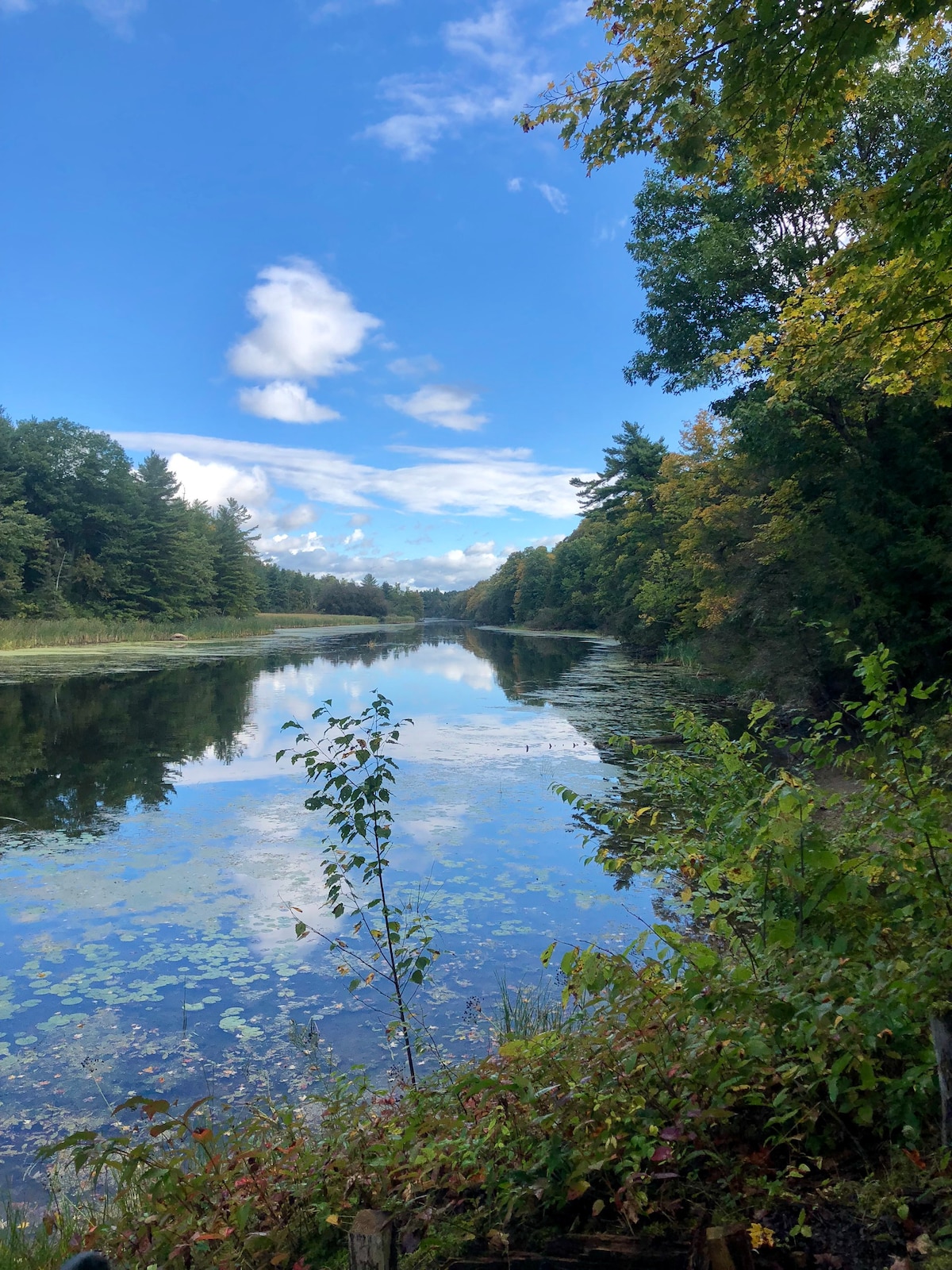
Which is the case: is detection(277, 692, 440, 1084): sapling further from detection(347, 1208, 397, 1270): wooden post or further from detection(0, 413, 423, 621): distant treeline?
detection(0, 413, 423, 621): distant treeline

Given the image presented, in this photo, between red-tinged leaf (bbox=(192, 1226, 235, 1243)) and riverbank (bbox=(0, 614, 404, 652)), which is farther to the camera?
riverbank (bbox=(0, 614, 404, 652))

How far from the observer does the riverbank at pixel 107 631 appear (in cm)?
3612

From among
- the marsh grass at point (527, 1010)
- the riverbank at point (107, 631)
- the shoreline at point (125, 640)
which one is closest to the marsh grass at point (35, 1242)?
the marsh grass at point (527, 1010)

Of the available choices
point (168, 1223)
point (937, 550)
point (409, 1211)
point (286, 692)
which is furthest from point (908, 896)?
point (286, 692)

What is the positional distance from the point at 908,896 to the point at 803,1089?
107 cm

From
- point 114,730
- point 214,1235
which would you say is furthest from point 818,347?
point 114,730

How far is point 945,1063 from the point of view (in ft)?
6.42

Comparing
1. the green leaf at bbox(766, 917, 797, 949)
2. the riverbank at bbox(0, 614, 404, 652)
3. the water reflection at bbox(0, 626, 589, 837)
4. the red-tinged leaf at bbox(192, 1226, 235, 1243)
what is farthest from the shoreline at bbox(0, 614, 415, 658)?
the green leaf at bbox(766, 917, 797, 949)

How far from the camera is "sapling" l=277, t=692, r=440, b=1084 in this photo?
4.05 m

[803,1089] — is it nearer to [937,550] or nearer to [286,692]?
[937,550]

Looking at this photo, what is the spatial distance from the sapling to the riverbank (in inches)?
1339

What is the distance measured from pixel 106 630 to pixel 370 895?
41.5 meters

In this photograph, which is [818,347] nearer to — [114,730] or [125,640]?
[114,730]

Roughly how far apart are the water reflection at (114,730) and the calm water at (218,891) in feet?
0.26
